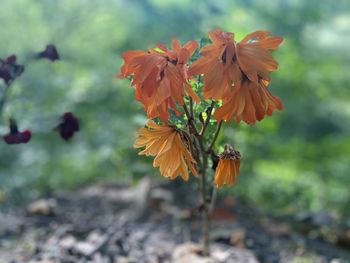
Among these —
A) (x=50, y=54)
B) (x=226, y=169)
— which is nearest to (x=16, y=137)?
(x=50, y=54)

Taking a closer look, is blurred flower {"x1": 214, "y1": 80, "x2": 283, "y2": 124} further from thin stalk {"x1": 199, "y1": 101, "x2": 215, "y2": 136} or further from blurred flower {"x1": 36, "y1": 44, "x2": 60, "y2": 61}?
blurred flower {"x1": 36, "y1": 44, "x2": 60, "y2": 61}

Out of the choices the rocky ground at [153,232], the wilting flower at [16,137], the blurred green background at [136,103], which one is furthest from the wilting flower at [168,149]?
the blurred green background at [136,103]

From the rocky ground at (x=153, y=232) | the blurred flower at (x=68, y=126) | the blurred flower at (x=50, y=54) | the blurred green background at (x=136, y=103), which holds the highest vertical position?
the blurred green background at (x=136, y=103)

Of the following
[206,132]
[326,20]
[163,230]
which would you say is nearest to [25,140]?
[206,132]

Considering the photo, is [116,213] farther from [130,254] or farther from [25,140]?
[25,140]

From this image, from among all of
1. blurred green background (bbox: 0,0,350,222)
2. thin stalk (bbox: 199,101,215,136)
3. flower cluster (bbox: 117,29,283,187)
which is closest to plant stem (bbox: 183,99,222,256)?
thin stalk (bbox: 199,101,215,136)

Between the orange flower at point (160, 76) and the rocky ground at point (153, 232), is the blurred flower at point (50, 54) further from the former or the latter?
the rocky ground at point (153, 232)

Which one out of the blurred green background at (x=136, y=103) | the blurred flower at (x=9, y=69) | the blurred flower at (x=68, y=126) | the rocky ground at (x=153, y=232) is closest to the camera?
the blurred flower at (x=9, y=69)
